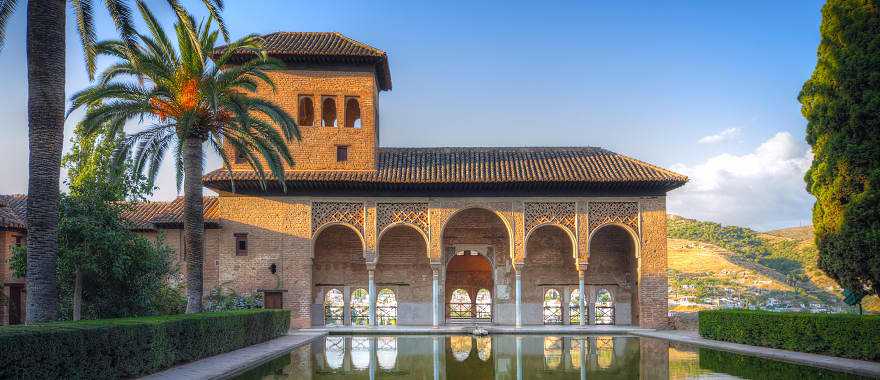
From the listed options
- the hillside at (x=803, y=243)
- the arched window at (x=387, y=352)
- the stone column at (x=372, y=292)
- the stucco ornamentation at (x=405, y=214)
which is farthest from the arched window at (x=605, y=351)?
the hillside at (x=803, y=243)

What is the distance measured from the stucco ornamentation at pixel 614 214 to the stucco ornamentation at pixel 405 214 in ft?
17.5

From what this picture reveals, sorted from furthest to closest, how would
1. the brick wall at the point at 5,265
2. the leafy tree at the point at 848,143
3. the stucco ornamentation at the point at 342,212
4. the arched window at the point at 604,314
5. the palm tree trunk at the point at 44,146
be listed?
the arched window at the point at 604,314 < the stucco ornamentation at the point at 342,212 < the brick wall at the point at 5,265 < the leafy tree at the point at 848,143 < the palm tree trunk at the point at 44,146

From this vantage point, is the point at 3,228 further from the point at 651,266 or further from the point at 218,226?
the point at 651,266

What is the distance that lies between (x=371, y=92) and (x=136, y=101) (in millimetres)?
9357

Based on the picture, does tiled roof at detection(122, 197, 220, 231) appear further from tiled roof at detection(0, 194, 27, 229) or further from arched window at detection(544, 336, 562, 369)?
arched window at detection(544, 336, 562, 369)

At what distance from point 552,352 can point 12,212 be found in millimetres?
18674

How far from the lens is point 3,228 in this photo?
22.3 m

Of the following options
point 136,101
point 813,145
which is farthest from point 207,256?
point 813,145

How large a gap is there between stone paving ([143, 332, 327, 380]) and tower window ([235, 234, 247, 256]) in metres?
5.20

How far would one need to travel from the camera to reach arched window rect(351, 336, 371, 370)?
13078 mm

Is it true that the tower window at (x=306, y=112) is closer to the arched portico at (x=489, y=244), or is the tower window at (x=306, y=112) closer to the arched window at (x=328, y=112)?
the arched window at (x=328, y=112)

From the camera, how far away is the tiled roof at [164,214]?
917 inches

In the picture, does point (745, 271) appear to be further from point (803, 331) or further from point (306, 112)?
point (803, 331)

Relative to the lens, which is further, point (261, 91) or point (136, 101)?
point (261, 91)
